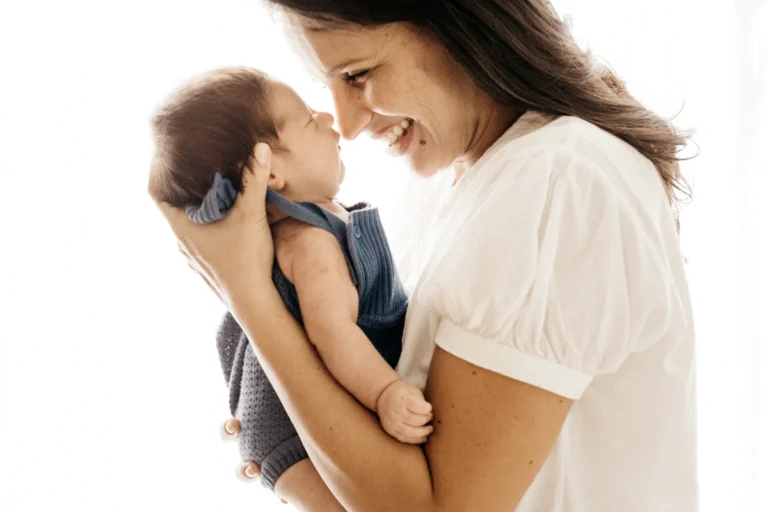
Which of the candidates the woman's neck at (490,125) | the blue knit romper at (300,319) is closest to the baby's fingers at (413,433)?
the blue knit romper at (300,319)

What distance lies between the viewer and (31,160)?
4.64ft

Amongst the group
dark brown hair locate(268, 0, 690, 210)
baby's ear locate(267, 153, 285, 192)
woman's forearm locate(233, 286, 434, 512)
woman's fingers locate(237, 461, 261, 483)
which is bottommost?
woman's fingers locate(237, 461, 261, 483)

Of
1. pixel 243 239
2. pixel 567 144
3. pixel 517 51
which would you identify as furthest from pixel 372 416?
pixel 517 51

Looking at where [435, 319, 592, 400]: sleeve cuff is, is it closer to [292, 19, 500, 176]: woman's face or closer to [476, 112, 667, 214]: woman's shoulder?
[476, 112, 667, 214]: woman's shoulder

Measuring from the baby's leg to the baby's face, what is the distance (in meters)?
0.39

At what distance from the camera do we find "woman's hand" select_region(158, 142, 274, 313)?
1004mm

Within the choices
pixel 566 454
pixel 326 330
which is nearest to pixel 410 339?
pixel 326 330

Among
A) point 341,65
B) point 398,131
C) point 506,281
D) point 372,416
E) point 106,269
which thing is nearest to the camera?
point 506,281

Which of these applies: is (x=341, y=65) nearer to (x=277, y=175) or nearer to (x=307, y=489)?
(x=277, y=175)

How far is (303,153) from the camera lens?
1070mm

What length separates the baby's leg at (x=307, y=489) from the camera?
108cm

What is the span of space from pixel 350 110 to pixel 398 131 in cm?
8

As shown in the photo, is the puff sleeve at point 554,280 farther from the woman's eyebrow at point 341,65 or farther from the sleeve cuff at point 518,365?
the woman's eyebrow at point 341,65

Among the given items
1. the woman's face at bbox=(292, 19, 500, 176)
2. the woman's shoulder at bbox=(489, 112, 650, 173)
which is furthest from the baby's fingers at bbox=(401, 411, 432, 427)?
the woman's face at bbox=(292, 19, 500, 176)
